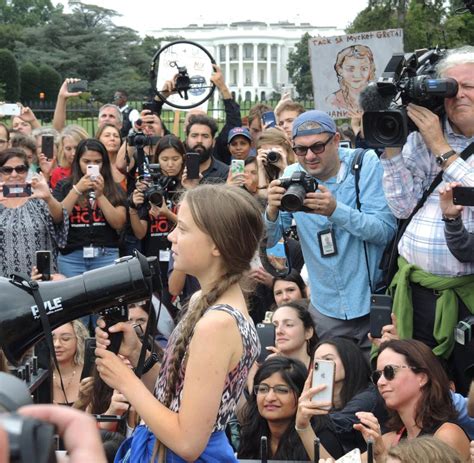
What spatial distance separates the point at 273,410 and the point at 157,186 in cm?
270

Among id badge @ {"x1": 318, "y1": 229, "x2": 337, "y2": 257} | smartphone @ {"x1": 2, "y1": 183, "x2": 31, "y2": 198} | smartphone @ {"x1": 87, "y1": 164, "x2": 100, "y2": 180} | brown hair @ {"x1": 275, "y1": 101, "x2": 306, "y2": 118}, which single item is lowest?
id badge @ {"x1": 318, "y1": 229, "x2": 337, "y2": 257}

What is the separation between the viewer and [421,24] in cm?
2342

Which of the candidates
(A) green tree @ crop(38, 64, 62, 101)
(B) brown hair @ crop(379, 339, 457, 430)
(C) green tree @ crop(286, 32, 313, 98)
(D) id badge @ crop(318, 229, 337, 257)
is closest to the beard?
(D) id badge @ crop(318, 229, 337, 257)

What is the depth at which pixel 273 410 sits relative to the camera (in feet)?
14.5

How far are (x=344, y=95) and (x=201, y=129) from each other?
134 cm

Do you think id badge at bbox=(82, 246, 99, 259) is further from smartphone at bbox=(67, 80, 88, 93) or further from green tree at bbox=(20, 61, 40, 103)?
green tree at bbox=(20, 61, 40, 103)

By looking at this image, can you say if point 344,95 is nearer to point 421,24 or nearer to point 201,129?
point 201,129

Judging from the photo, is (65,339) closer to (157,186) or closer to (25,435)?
(157,186)

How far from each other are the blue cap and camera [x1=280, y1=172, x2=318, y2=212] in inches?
12.5

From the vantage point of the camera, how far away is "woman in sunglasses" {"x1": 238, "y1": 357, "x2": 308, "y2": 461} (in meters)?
4.39

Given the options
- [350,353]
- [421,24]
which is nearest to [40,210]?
[350,353]

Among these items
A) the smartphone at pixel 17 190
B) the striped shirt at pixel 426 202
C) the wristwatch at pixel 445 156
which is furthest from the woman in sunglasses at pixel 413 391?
the smartphone at pixel 17 190

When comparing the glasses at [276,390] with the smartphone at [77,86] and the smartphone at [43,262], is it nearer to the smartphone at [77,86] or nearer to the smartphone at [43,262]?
the smartphone at [43,262]

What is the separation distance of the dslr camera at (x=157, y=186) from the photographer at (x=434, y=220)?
2.74m
